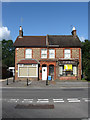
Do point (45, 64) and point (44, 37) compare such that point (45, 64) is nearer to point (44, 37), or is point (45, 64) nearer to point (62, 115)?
point (44, 37)

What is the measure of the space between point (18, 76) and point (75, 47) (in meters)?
11.4

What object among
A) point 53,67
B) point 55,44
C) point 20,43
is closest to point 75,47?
point 55,44

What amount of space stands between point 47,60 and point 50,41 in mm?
3927

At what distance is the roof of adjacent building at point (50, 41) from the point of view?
24844 mm

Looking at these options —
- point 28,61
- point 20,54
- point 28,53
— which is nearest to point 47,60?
point 28,61

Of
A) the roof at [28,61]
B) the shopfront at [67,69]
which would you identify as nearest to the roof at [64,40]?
the shopfront at [67,69]

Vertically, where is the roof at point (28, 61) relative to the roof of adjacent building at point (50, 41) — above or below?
below

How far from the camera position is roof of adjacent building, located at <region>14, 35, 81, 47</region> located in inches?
978

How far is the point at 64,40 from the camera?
26.2 metres

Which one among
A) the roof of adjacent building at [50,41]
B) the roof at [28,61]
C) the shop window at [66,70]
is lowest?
the shop window at [66,70]

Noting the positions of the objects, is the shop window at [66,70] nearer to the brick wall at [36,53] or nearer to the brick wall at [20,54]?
the brick wall at [36,53]

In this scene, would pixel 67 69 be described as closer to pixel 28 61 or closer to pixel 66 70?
pixel 66 70

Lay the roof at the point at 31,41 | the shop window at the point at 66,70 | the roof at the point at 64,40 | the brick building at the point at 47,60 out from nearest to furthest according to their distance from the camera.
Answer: the brick building at the point at 47,60, the shop window at the point at 66,70, the roof at the point at 64,40, the roof at the point at 31,41

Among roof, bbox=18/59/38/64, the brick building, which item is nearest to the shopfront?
the brick building
